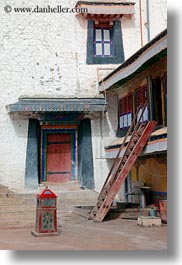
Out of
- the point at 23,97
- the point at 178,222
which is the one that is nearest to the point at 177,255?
the point at 178,222

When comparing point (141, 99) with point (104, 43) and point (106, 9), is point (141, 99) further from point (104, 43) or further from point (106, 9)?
point (106, 9)

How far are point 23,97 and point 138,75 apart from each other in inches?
103

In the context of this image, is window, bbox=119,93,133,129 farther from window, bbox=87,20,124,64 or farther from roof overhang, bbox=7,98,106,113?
window, bbox=87,20,124,64

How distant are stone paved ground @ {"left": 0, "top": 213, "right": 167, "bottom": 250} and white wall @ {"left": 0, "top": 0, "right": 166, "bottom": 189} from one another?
2.98 m

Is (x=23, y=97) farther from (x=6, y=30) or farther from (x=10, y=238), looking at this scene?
(x=10, y=238)

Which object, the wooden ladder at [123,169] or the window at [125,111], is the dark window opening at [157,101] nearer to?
the wooden ladder at [123,169]

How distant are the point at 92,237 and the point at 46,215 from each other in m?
0.70

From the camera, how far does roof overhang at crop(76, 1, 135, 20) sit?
9.77m

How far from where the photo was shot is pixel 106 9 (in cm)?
988

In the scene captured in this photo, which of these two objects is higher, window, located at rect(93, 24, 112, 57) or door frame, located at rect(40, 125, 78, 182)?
window, located at rect(93, 24, 112, 57)

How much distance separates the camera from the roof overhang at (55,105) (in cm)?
920

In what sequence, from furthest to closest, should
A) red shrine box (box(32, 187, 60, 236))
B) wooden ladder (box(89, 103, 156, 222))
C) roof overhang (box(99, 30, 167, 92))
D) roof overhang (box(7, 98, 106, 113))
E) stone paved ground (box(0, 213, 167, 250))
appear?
roof overhang (box(7, 98, 106, 113)) → wooden ladder (box(89, 103, 156, 222)) → roof overhang (box(99, 30, 167, 92)) → red shrine box (box(32, 187, 60, 236)) → stone paved ground (box(0, 213, 167, 250))

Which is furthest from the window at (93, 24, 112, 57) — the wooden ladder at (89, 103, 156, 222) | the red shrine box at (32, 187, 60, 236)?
the red shrine box at (32, 187, 60, 236)

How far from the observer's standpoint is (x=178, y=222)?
4578 millimetres
